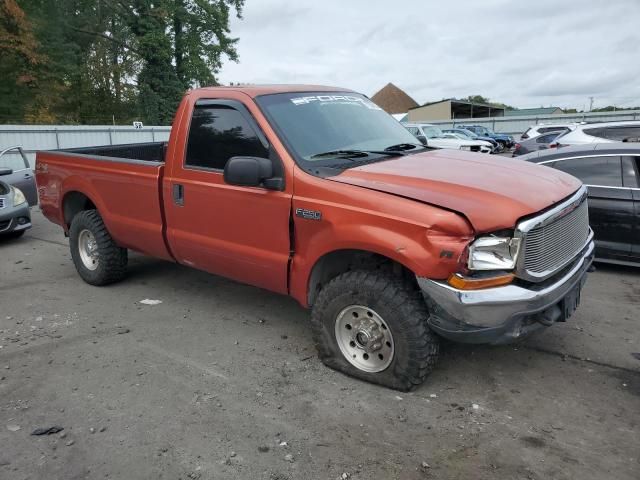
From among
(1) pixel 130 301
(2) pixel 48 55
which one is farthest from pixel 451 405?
(2) pixel 48 55

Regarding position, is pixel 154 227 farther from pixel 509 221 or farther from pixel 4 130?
pixel 4 130

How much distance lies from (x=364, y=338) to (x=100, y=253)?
11.0 ft

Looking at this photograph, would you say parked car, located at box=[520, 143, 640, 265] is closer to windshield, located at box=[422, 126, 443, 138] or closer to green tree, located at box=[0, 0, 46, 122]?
windshield, located at box=[422, 126, 443, 138]

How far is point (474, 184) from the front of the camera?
3270 millimetres

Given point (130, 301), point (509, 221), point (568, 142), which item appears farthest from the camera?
point (568, 142)


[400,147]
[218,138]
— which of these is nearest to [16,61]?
[218,138]

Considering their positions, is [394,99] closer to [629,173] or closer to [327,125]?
[629,173]

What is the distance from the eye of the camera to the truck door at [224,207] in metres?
3.84

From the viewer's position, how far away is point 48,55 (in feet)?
105

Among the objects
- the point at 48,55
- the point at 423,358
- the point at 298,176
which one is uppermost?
the point at 48,55

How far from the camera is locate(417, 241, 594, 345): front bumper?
2.97 m

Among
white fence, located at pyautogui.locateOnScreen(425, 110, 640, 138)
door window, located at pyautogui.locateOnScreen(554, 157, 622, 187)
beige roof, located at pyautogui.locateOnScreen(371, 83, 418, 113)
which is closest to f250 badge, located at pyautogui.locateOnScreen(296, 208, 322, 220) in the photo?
door window, located at pyautogui.locateOnScreen(554, 157, 622, 187)

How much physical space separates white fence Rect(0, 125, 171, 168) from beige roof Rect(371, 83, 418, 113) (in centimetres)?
5473

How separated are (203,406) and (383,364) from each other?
3.95ft
